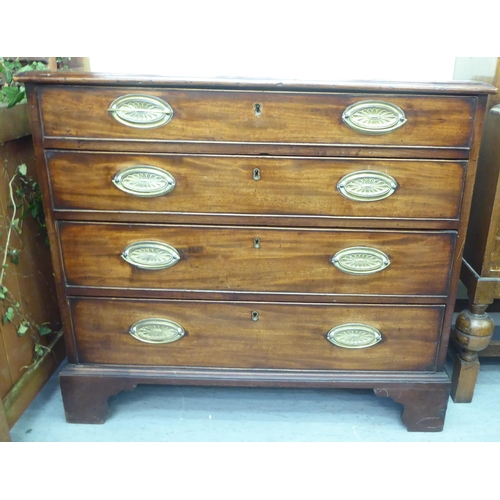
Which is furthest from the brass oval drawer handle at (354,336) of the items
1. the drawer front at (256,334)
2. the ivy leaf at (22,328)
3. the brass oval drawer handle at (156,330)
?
the ivy leaf at (22,328)

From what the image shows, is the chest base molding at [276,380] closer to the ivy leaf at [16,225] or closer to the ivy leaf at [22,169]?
the ivy leaf at [16,225]

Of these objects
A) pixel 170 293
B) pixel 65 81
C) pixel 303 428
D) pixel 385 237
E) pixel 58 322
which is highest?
pixel 65 81

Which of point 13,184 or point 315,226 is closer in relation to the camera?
point 315,226

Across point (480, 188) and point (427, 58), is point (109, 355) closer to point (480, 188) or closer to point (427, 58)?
point (480, 188)

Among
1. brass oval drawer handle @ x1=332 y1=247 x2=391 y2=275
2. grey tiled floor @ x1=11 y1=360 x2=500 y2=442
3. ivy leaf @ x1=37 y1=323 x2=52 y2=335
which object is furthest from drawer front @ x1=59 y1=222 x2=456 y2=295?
grey tiled floor @ x1=11 y1=360 x2=500 y2=442

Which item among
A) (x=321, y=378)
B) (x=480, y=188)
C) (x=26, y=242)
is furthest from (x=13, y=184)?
(x=480, y=188)

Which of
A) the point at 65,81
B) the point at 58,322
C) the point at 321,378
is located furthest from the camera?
the point at 58,322

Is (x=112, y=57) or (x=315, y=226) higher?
(x=112, y=57)

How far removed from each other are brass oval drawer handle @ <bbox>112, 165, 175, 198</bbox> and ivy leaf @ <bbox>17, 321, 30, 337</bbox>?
534 mm

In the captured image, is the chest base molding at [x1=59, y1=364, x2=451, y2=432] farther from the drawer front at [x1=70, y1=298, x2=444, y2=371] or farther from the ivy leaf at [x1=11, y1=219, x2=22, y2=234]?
the ivy leaf at [x1=11, y1=219, x2=22, y2=234]

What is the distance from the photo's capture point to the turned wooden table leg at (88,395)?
1.32m

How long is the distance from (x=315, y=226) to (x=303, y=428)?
620 millimetres

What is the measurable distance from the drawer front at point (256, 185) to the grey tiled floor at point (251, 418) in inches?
25.5

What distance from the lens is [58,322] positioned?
161 cm
